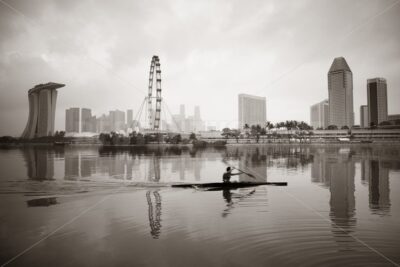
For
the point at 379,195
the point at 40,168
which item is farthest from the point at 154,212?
the point at 40,168

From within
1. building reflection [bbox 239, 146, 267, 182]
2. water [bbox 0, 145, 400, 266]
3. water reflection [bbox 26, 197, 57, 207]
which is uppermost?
building reflection [bbox 239, 146, 267, 182]

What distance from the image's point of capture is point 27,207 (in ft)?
56.2

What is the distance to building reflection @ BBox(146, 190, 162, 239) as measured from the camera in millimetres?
12430

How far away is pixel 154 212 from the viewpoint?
15508 millimetres

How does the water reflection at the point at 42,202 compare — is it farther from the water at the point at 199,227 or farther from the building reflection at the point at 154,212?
the building reflection at the point at 154,212

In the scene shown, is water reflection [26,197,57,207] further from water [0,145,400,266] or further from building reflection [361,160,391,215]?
building reflection [361,160,391,215]

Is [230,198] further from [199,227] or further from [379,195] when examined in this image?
[379,195]

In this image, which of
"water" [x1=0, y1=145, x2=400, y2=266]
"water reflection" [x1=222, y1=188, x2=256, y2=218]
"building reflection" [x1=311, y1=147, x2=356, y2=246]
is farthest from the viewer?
"water reflection" [x1=222, y1=188, x2=256, y2=218]

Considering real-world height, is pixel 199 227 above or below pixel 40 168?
below

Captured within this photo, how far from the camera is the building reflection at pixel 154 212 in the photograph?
40.8ft

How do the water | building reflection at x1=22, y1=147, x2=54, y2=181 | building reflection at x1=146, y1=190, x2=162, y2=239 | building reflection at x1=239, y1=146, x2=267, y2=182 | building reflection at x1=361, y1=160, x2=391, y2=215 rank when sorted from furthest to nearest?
building reflection at x1=22, y1=147, x2=54, y2=181, building reflection at x1=239, y1=146, x2=267, y2=182, building reflection at x1=361, y1=160, x2=391, y2=215, building reflection at x1=146, y1=190, x2=162, y2=239, the water

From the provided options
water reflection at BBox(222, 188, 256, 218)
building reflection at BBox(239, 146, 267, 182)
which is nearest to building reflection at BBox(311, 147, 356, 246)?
water reflection at BBox(222, 188, 256, 218)

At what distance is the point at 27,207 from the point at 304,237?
52.0ft

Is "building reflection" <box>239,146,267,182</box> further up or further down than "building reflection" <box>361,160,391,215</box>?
further up
